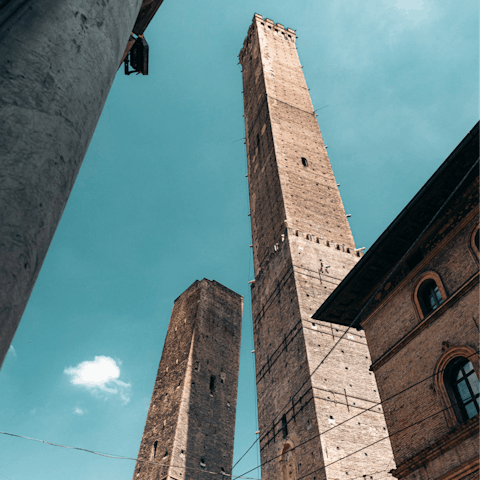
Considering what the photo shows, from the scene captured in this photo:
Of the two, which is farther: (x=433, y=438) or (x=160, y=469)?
(x=160, y=469)

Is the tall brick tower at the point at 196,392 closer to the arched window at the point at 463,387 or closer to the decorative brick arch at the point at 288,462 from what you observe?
the decorative brick arch at the point at 288,462

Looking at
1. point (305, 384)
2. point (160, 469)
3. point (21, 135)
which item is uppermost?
point (160, 469)

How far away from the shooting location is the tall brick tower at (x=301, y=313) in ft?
33.3

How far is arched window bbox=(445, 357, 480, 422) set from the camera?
19.9ft

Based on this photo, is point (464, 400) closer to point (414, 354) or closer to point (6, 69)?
point (414, 354)

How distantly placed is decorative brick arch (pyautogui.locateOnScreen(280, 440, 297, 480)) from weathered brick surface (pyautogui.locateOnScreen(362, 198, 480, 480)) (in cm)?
380

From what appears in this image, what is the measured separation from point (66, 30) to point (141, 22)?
15.7 feet

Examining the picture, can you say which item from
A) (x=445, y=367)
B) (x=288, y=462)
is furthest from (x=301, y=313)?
(x=445, y=367)

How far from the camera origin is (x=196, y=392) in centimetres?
2062

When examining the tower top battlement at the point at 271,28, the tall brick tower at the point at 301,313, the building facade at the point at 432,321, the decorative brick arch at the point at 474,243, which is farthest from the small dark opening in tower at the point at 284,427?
the tower top battlement at the point at 271,28

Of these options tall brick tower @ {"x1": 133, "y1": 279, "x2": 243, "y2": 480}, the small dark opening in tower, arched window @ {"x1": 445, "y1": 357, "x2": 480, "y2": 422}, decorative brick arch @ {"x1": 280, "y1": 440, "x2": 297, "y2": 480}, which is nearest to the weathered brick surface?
arched window @ {"x1": 445, "y1": 357, "x2": 480, "y2": 422}

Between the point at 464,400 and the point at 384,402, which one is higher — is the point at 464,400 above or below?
below

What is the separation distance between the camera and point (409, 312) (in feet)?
25.3

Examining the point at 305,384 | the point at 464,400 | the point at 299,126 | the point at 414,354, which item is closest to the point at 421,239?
the point at 414,354
